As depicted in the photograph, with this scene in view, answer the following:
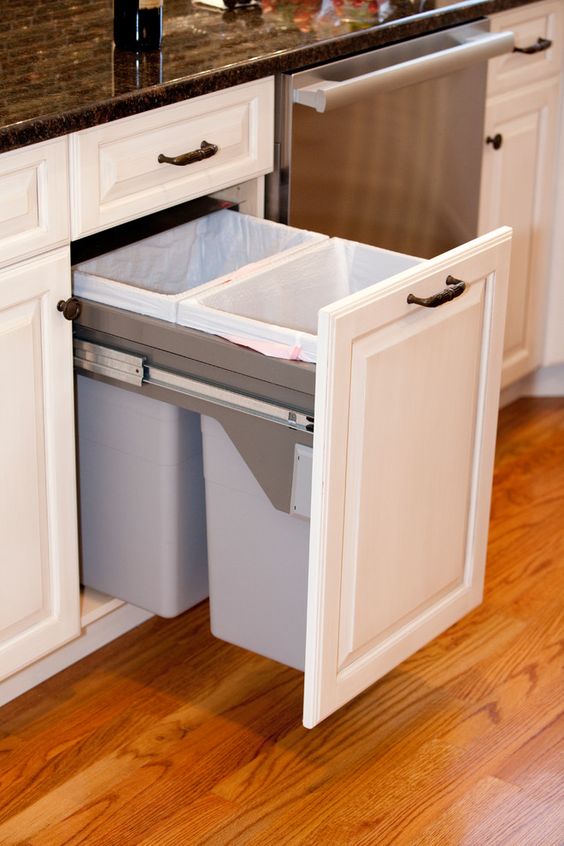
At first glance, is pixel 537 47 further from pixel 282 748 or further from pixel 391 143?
pixel 282 748

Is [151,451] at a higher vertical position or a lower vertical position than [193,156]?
lower

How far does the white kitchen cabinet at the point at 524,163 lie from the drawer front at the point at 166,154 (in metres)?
0.69

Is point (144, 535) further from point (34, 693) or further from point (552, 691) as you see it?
point (552, 691)

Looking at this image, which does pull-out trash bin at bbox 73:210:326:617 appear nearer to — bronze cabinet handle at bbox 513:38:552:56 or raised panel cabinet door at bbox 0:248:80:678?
raised panel cabinet door at bbox 0:248:80:678

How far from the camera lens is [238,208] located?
2.05m

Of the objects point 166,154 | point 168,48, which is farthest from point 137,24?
point 166,154

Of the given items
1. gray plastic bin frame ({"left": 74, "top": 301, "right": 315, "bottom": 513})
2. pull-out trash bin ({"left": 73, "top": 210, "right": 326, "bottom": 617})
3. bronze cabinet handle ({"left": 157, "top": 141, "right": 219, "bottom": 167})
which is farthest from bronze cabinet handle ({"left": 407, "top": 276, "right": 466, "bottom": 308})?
bronze cabinet handle ({"left": 157, "top": 141, "right": 219, "bottom": 167})

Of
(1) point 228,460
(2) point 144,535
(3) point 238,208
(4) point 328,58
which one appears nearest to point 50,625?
(2) point 144,535

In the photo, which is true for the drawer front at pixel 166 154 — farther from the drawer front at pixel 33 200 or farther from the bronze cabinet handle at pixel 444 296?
the bronze cabinet handle at pixel 444 296

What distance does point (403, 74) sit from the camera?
6.98 feet

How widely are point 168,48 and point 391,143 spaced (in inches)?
18.4

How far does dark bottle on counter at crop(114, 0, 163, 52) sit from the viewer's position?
1923 millimetres

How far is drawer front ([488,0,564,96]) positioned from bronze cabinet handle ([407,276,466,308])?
1.01 metres

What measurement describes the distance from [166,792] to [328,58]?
3.67ft
